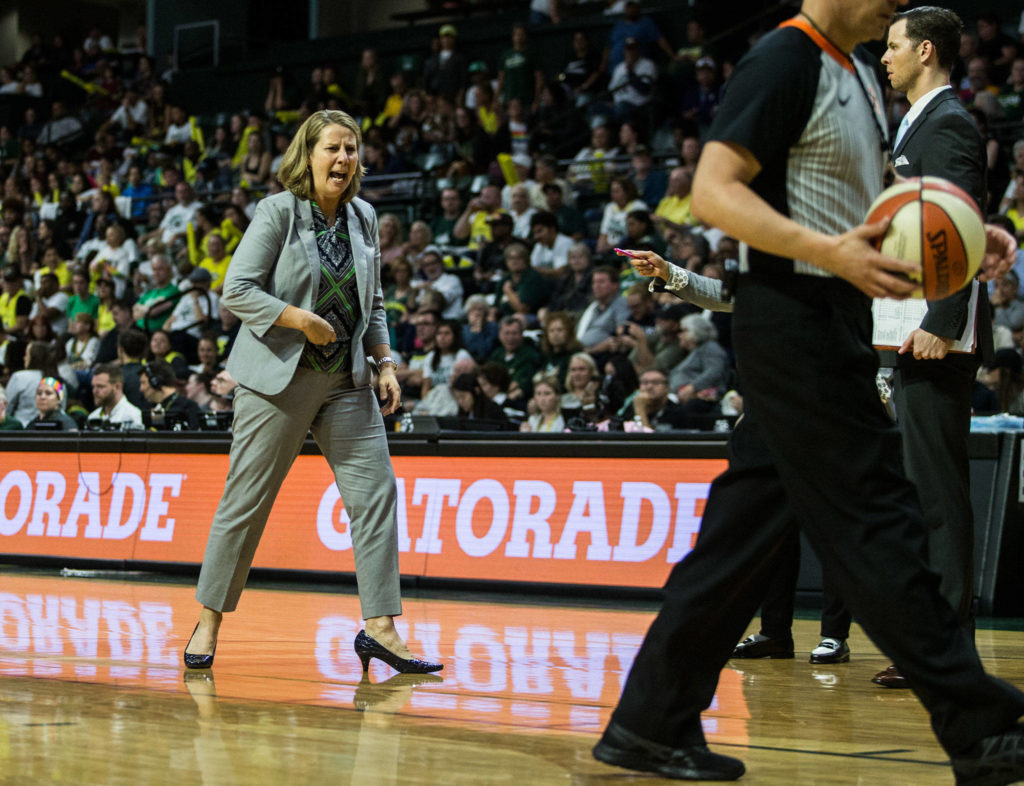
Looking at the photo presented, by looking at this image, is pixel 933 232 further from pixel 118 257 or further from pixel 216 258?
pixel 118 257

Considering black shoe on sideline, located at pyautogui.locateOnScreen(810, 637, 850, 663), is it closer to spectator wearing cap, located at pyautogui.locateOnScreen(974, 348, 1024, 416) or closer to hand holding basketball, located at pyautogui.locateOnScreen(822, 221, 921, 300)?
hand holding basketball, located at pyautogui.locateOnScreen(822, 221, 921, 300)

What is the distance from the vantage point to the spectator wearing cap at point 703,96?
14781 mm

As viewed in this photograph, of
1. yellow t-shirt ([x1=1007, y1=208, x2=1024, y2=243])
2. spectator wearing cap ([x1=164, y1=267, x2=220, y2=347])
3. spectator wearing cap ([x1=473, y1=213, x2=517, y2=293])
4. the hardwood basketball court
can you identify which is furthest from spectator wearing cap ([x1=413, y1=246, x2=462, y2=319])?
the hardwood basketball court

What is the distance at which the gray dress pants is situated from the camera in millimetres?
4656

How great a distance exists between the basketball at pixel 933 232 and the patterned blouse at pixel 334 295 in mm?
2375

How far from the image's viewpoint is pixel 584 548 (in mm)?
7738

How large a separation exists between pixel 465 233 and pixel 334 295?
10.6 m

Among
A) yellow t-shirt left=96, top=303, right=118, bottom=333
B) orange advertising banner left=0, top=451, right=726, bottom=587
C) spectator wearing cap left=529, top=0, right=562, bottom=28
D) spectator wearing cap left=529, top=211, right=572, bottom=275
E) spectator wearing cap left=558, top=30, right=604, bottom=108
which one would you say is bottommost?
orange advertising banner left=0, top=451, right=726, bottom=587

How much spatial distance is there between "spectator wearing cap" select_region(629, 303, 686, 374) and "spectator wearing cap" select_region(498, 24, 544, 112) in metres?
6.63

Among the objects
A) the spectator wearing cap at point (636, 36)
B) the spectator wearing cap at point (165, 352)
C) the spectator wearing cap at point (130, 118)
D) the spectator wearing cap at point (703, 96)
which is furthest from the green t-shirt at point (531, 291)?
the spectator wearing cap at point (130, 118)

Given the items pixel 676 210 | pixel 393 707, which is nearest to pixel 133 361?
pixel 676 210

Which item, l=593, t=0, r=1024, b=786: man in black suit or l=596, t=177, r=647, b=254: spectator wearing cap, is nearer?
l=593, t=0, r=1024, b=786: man in black suit

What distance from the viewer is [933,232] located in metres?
2.68

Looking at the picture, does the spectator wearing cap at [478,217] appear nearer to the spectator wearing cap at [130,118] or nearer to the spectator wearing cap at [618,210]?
the spectator wearing cap at [618,210]
